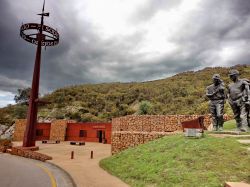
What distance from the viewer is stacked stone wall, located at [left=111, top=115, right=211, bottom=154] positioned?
18.4 metres

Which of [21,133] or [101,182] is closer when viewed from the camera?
[101,182]

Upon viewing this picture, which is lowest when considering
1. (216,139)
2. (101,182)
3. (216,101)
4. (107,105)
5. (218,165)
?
(101,182)

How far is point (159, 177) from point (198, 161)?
159cm

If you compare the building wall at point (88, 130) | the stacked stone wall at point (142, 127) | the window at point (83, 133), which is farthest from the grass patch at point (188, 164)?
the window at point (83, 133)

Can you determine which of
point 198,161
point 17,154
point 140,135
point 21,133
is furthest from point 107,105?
point 198,161

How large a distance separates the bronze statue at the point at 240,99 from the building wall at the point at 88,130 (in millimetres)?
27919

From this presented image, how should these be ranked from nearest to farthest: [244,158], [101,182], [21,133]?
[244,158]
[101,182]
[21,133]

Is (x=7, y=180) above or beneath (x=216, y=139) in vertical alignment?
beneath

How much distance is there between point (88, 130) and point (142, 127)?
18.4 meters

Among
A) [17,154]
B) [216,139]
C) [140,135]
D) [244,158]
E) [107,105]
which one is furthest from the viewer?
[107,105]

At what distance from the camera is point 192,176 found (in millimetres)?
9000

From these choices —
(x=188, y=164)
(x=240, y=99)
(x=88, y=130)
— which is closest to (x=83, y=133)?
(x=88, y=130)

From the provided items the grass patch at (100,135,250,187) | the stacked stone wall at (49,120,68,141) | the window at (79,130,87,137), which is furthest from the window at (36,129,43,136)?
the grass patch at (100,135,250,187)

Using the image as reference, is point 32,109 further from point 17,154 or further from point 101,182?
point 101,182
